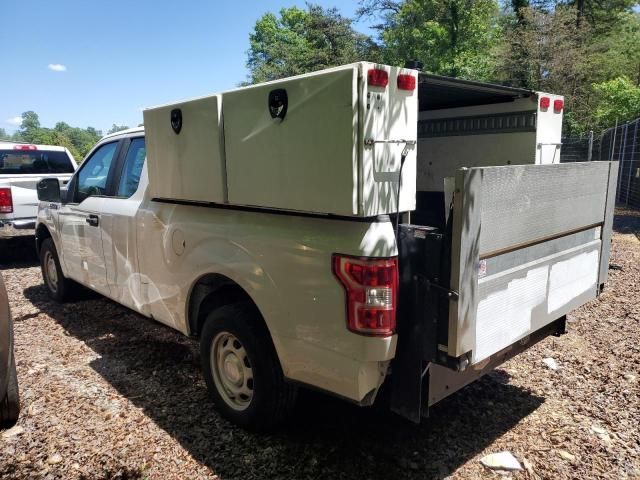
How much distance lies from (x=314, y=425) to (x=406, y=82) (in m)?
2.23

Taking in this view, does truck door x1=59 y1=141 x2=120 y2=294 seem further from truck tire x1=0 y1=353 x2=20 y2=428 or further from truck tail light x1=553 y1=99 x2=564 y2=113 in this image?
truck tail light x1=553 y1=99 x2=564 y2=113

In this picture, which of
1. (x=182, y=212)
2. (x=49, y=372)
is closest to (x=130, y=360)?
(x=49, y=372)

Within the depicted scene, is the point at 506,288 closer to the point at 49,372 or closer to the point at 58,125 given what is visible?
the point at 49,372

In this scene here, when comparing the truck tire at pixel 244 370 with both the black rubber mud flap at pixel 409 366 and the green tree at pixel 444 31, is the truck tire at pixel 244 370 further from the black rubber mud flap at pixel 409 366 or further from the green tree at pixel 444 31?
the green tree at pixel 444 31

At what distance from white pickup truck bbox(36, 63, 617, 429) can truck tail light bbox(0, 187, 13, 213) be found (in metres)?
5.20

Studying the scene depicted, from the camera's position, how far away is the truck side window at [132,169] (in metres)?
4.18

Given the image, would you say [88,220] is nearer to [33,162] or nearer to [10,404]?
[10,404]

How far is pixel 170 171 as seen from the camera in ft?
11.6

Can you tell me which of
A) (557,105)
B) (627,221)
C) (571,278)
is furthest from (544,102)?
(627,221)

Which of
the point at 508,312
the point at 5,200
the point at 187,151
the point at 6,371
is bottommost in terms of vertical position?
the point at 6,371

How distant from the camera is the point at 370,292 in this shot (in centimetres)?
234

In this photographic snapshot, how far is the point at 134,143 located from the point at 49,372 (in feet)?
6.81

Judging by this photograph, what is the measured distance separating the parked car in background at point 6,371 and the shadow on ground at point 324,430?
0.83 m

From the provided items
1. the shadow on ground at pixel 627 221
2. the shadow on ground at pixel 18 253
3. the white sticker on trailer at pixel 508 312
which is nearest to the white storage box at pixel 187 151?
the white sticker on trailer at pixel 508 312
